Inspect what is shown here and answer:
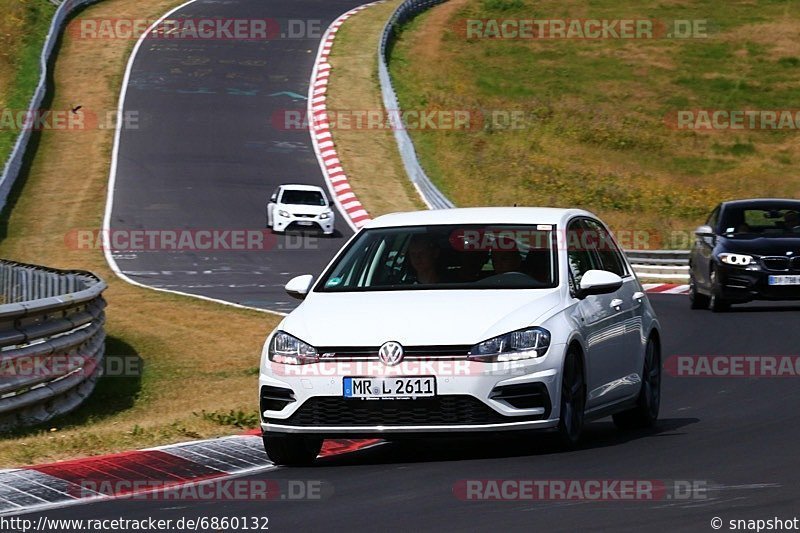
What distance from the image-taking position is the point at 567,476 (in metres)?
8.67

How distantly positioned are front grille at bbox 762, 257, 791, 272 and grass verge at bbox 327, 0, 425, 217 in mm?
15721

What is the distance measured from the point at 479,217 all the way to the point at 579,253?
71cm

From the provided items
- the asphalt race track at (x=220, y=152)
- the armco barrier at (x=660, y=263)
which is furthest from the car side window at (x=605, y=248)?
the armco barrier at (x=660, y=263)

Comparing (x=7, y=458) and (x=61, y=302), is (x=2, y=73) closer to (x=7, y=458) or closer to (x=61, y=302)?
(x=61, y=302)

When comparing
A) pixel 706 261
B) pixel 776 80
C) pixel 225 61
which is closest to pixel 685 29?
pixel 776 80

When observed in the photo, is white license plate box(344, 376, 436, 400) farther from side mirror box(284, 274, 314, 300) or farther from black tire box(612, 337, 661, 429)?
black tire box(612, 337, 661, 429)

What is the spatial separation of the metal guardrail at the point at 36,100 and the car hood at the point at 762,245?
1908 centimetres

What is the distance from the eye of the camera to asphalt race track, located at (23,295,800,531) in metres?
7.43

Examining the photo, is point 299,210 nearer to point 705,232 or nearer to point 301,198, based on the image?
point 301,198

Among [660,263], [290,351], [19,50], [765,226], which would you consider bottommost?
[660,263]

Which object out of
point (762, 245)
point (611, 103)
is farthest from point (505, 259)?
point (611, 103)

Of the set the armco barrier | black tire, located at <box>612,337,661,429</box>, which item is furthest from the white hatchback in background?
black tire, located at <box>612,337,661,429</box>

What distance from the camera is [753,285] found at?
21734mm

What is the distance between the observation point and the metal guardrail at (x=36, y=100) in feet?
124
